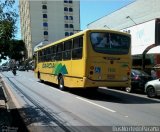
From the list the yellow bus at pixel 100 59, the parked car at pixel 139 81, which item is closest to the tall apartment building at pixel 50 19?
the parked car at pixel 139 81

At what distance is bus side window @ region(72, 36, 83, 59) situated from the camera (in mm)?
18656

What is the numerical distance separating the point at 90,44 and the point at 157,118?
273 inches

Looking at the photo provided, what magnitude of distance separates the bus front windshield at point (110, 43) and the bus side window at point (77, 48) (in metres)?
0.86

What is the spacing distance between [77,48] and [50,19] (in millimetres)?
92679

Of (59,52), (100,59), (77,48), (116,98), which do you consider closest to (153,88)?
(116,98)

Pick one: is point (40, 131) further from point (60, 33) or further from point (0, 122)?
point (60, 33)

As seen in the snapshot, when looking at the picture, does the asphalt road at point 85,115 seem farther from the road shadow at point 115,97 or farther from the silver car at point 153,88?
the silver car at point 153,88

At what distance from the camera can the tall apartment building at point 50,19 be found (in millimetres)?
108188

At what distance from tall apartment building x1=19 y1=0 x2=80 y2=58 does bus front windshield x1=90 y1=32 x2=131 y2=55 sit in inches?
3447

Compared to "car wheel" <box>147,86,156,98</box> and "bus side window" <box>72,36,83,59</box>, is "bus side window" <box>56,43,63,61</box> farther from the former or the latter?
"car wheel" <box>147,86,156,98</box>

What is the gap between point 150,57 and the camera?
95.3 ft

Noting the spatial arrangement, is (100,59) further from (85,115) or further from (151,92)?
(85,115)

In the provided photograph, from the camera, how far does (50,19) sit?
110438 millimetres

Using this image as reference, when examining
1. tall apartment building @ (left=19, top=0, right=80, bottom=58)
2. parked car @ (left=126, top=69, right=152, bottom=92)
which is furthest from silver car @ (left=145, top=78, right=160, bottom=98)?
tall apartment building @ (left=19, top=0, right=80, bottom=58)
